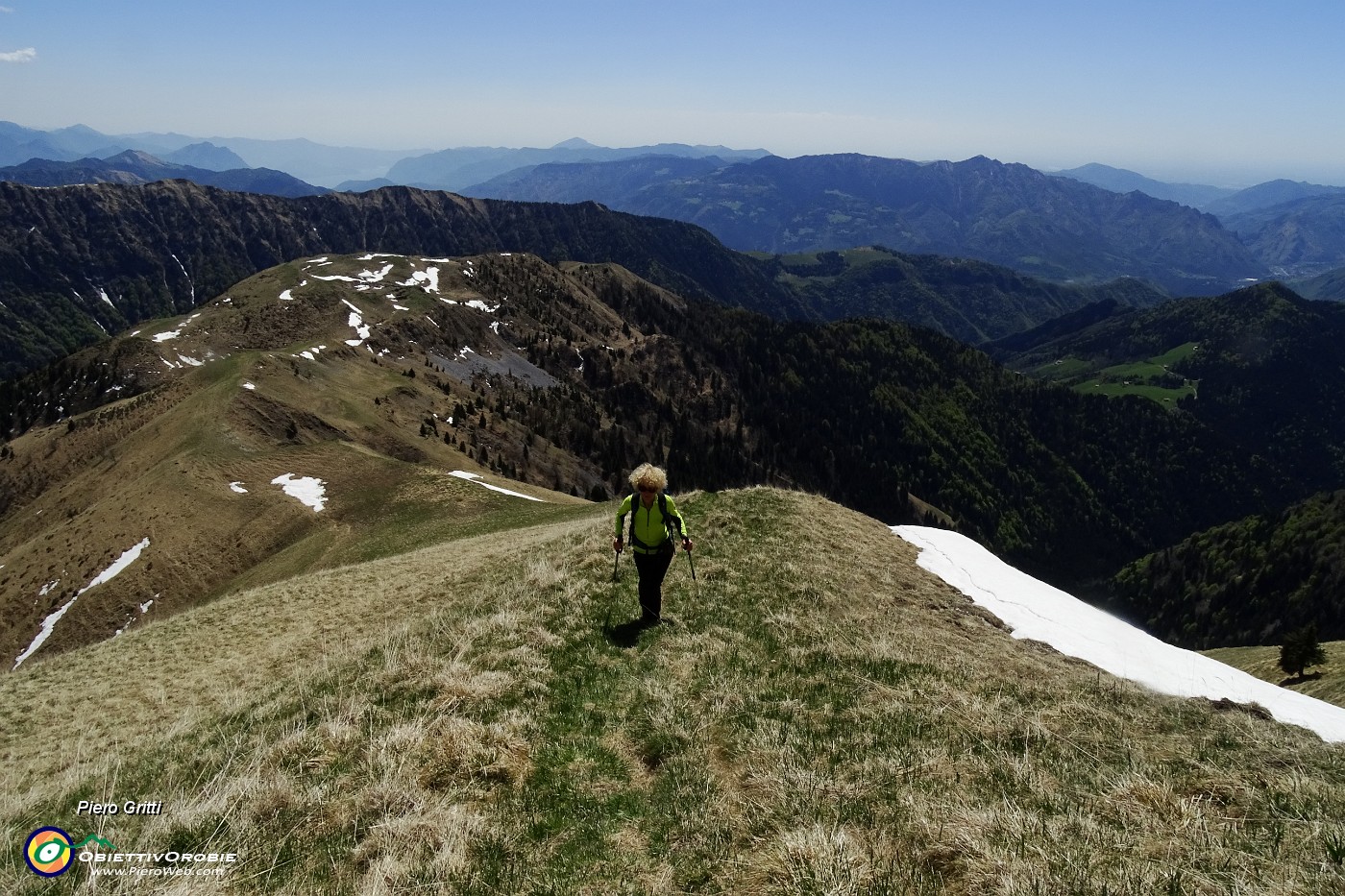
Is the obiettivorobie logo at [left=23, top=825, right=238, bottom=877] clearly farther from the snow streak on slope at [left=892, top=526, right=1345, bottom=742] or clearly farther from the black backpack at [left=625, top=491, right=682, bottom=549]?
the snow streak on slope at [left=892, top=526, right=1345, bottom=742]

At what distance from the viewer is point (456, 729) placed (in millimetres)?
8930

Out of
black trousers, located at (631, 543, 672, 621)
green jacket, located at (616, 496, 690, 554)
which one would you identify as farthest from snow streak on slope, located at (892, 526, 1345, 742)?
green jacket, located at (616, 496, 690, 554)

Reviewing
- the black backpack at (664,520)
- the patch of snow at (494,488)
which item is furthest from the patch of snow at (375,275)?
the black backpack at (664,520)

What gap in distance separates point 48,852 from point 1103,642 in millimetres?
23697

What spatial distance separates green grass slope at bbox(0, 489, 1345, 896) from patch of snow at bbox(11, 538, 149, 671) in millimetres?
31266

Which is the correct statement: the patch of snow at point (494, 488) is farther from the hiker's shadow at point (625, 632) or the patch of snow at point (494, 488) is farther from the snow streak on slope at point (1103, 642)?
the hiker's shadow at point (625, 632)

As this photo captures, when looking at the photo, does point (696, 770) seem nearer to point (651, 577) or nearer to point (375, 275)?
point (651, 577)

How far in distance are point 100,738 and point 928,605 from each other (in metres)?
21.2

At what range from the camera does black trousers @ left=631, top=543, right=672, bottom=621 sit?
1365cm

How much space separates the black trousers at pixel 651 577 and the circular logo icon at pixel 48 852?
8.94 meters

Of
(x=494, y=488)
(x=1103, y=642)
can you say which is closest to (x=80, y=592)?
(x=494, y=488)

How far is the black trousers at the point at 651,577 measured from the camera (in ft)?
44.8

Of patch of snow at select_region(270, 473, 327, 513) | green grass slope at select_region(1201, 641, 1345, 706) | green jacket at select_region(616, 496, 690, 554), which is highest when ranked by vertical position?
green jacket at select_region(616, 496, 690, 554)

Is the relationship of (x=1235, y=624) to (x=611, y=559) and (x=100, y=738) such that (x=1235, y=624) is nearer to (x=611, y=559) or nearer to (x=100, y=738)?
(x=611, y=559)
